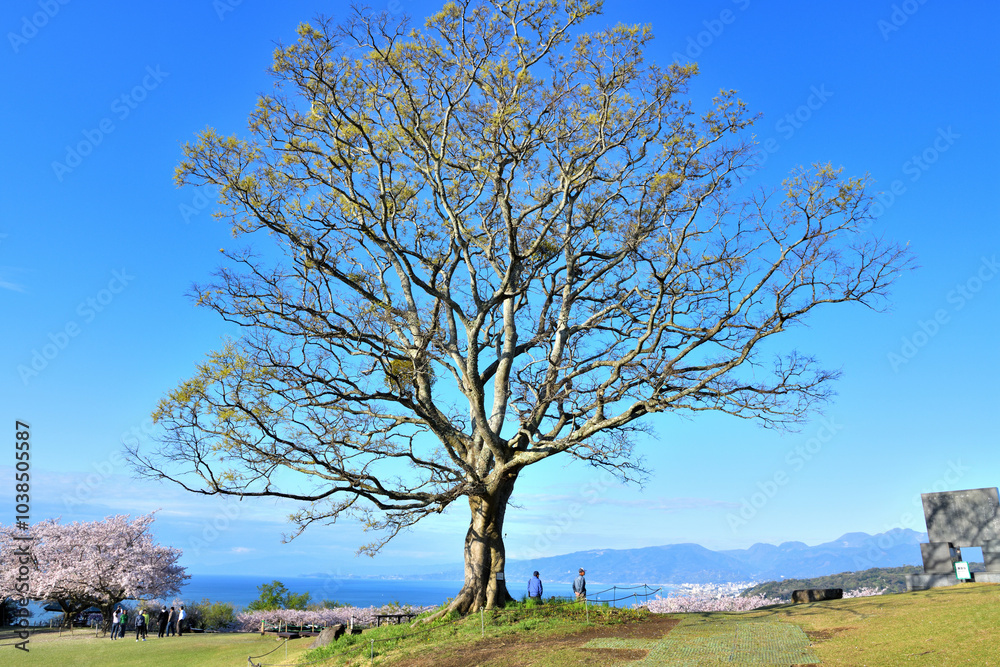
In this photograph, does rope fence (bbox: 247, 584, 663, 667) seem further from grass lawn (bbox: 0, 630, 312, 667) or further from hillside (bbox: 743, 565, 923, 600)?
hillside (bbox: 743, 565, 923, 600)

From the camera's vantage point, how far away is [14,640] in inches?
906

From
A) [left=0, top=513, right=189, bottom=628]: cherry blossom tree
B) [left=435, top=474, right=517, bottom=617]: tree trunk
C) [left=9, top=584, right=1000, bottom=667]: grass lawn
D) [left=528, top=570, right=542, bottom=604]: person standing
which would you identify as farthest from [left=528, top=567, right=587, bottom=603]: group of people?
[left=0, top=513, right=189, bottom=628]: cherry blossom tree

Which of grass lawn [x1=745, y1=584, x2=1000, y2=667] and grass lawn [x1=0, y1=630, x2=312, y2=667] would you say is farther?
grass lawn [x1=0, y1=630, x2=312, y2=667]

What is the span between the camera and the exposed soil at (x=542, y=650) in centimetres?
1034

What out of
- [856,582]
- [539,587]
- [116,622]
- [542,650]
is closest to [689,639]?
[542,650]

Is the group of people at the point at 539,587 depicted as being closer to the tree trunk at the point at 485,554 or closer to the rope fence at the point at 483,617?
the rope fence at the point at 483,617

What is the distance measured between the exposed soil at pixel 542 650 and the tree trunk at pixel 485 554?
298cm

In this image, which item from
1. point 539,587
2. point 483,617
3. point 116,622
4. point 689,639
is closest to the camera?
point 689,639

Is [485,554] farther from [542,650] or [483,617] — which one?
[542,650]

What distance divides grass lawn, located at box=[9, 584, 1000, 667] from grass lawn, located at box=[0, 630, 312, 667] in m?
0.11

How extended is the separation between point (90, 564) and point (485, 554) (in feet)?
64.5

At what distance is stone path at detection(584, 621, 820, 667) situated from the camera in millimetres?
9484

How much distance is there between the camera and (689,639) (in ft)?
37.4

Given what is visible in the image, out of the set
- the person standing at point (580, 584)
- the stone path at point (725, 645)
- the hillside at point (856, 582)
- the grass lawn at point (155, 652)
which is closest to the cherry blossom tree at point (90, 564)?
the grass lawn at point (155, 652)
